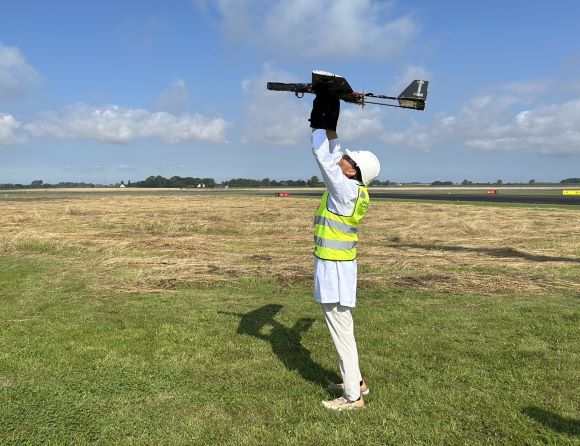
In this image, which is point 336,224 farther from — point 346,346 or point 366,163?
point 346,346

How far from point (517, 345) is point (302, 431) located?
3968 mm

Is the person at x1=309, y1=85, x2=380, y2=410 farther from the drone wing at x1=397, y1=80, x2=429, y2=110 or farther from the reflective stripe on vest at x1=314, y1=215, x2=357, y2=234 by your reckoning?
the drone wing at x1=397, y1=80, x2=429, y2=110

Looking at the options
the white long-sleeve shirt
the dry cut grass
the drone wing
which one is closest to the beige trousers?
the white long-sleeve shirt

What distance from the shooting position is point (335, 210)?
4652mm

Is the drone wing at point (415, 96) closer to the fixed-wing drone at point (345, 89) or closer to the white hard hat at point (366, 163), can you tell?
the fixed-wing drone at point (345, 89)

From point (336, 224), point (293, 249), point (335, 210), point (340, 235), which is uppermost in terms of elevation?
point (335, 210)

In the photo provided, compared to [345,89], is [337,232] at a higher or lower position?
lower

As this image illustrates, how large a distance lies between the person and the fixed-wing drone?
7.2 inches

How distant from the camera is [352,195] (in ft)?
15.0

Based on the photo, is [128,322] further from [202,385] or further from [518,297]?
[518,297]

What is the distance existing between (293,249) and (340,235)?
12481mm

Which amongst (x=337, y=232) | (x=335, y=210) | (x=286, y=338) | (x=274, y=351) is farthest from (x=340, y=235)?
(x=286, y=338)

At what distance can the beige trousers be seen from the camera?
477 cm

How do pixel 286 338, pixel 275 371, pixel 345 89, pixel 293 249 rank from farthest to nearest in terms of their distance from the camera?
pixel 293 249
pixel 286 338
pixel 275 371
pixel 345 89
